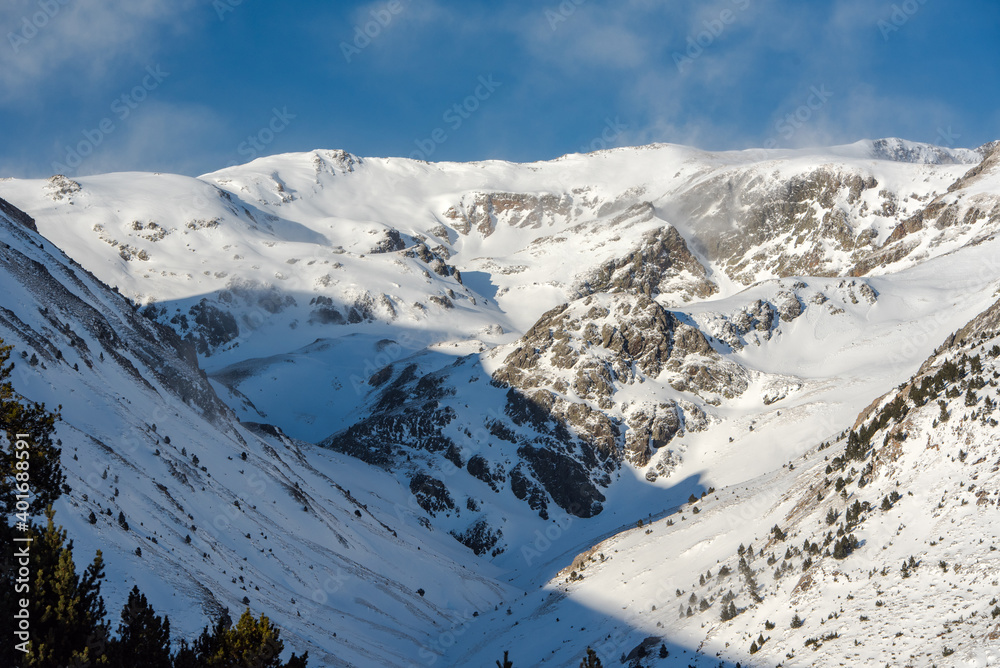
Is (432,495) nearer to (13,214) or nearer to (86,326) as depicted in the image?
(86,326)

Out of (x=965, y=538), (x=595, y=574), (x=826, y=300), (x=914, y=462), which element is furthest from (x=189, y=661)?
(x=826, y=300)

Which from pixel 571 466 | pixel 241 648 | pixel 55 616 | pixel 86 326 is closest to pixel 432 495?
pixel 571 466

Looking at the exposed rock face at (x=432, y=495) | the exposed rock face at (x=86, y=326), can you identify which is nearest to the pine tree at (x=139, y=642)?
the exposed rock face at (x=86, y=326)

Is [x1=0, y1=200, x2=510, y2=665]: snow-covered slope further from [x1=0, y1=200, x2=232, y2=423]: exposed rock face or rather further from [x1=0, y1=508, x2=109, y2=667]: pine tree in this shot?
[x1=0, y1=508, x2=109, y2=667]: pine tree

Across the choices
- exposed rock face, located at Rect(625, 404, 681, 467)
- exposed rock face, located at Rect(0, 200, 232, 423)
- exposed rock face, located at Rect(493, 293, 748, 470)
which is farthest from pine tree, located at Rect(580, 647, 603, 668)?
exposed rock face, located at Rect(625, 404, 681, 467)

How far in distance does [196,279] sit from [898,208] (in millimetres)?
182135

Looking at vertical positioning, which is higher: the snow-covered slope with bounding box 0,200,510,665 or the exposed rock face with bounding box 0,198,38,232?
the exposed rock face with bounding box 0,198,38,232

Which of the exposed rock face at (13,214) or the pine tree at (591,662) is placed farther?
the exposed rock face at (13,214)

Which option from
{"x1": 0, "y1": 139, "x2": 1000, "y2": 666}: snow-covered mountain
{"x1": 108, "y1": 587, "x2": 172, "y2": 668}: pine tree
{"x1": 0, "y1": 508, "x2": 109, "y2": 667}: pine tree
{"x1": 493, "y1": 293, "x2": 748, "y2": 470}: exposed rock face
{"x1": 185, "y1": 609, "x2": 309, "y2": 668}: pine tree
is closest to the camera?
{"x1": 0, "y1": 508, "x2": 109, "y2": 667}: pine tree

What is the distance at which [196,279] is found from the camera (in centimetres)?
19688

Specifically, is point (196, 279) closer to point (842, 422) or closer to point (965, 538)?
point (842, 422)

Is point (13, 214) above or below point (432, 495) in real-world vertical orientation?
above

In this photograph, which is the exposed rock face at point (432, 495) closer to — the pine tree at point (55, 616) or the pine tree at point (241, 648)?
the pine tree at point (241, 648)

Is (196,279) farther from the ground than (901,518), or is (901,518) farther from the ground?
(196,279)
